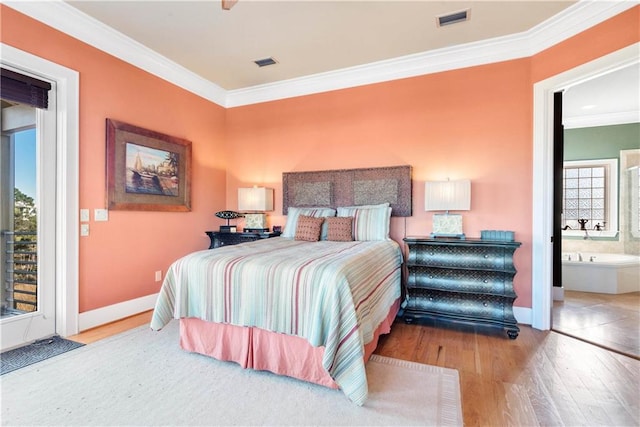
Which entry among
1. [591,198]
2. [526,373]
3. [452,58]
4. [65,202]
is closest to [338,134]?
[452,58]

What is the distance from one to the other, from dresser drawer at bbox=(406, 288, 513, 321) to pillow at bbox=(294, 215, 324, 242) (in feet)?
3.89

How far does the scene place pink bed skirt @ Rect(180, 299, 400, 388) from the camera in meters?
1.92

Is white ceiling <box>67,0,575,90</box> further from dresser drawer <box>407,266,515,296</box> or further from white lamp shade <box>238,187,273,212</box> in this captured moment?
dresser drawer <box>407,266,515,296</box>

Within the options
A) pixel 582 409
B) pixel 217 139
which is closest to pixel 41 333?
pixel 217 139

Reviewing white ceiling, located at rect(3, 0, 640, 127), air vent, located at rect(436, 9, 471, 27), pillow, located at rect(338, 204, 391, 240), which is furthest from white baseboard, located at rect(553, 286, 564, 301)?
air vent, located at rect(436, 9, 471, 27)

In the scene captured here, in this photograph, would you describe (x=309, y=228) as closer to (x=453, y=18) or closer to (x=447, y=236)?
(x=447, y=236)

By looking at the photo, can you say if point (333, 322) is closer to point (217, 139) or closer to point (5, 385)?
point (5, 385)

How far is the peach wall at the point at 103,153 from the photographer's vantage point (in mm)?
2738

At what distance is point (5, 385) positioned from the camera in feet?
6.27

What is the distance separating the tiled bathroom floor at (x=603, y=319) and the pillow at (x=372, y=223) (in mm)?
1915

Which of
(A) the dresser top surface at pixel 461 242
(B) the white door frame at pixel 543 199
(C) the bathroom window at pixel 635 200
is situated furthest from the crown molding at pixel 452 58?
(C) the bathroom window at pixel 635 200

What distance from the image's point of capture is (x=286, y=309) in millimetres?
1911

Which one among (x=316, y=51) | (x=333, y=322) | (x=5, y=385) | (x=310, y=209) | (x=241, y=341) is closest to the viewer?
(x=333, y=322)

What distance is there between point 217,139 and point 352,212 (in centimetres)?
244
